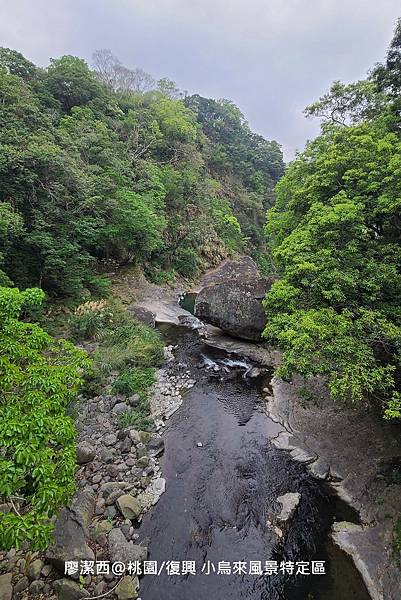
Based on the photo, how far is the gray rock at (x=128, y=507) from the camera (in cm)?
704

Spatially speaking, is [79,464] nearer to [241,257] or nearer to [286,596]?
[286,596]

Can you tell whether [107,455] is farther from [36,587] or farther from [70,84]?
[70,84]

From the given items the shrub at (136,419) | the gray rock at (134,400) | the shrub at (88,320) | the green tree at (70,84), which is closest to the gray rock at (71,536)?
the shrub at (136,419)

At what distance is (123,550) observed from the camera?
6.18 meters

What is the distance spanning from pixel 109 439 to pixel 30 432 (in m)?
5.49

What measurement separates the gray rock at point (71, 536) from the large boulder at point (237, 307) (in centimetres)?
1043

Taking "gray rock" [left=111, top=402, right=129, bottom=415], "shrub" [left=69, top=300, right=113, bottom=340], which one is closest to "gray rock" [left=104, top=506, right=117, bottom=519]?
"gray rock" [left=111, top=402, right=129, bottom=415]

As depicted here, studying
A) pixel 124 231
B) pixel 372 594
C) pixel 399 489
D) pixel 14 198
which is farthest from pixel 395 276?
pixel 124 231

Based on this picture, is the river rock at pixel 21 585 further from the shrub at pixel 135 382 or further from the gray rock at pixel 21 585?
the shrub at pixel 135 382

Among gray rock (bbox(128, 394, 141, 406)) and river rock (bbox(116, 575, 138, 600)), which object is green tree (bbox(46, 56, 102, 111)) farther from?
river rock (bbox(116, 575, 138, 600))

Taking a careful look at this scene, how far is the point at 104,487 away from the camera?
7.51 meters

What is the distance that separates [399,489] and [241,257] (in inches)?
1330

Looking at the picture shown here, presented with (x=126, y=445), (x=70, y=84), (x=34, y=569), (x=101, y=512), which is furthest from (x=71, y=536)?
(x=70, y=84)

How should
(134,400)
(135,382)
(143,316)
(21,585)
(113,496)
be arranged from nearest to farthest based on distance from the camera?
(21,585)
(113,496)
(134,400)
(135,382)
(143,316)
